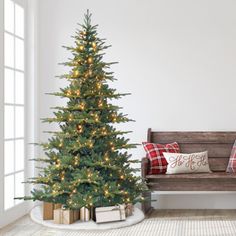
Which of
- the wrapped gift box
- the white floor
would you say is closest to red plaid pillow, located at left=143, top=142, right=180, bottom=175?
the white floor

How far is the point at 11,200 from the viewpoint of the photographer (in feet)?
17.7

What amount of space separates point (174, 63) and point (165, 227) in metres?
1.91

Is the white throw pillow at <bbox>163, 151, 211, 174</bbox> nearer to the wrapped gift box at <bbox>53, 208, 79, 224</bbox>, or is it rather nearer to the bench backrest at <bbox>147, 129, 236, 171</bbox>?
the bench backrest at <bbox>147, 129, 236, 171</bbox>

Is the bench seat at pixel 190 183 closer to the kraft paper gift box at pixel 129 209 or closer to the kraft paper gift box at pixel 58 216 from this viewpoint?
the kraft paper gift box at pixel 129 209

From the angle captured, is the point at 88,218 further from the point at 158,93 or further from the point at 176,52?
the point at 176,52

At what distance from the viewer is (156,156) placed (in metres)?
5.78

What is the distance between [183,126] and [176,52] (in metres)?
0.79

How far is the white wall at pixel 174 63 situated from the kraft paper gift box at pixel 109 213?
1164 millimetres

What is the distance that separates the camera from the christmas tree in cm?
496

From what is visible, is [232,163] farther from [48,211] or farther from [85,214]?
[48,211]

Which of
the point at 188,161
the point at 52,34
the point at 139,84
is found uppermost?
the point at 52,34

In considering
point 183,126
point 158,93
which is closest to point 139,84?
point 158,93

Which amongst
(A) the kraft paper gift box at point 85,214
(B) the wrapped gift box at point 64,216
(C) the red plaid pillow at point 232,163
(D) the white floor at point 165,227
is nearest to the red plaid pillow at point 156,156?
(D) the white floor at point 165,227

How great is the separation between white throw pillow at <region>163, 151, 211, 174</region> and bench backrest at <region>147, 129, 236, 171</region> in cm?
24
